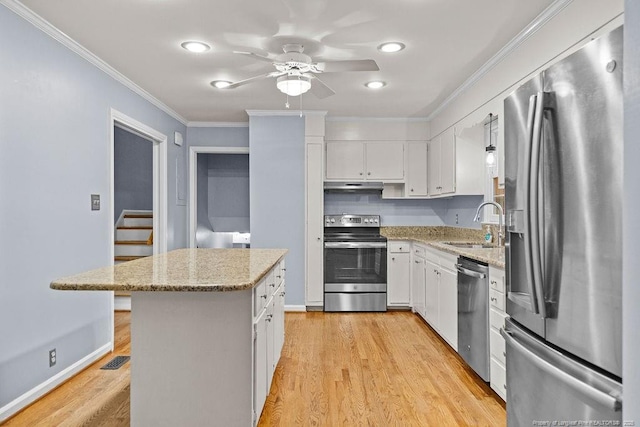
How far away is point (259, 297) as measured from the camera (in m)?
2.12

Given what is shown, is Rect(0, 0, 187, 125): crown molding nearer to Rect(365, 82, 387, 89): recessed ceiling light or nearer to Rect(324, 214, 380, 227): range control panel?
Rect(365, 82, 387, 89): recessed ceiling light

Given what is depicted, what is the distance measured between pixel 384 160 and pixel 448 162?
3.14 ft

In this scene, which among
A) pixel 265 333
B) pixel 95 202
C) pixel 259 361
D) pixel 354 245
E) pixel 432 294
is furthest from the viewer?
pixel 354 245

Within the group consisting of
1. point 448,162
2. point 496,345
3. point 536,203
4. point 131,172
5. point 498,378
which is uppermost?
point 131,172

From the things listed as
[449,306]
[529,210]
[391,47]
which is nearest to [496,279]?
[449,306]

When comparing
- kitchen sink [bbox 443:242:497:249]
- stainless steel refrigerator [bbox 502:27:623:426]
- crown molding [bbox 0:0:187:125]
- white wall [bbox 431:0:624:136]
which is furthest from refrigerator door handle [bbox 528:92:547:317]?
crown molding [bbox 0:0:187:125]

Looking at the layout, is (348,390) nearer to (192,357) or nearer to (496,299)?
(496,299)

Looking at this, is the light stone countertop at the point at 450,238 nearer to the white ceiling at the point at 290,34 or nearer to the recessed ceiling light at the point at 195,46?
the white ceiling at the point at 290,34

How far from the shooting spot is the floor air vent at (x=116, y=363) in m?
3.20

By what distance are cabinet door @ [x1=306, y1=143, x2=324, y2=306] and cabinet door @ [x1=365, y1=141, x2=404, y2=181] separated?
700 mm

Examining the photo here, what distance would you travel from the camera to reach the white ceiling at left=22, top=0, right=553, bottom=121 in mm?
2451

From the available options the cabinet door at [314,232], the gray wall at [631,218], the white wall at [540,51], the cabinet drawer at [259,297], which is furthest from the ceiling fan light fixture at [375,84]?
the gray wall at [631,218]

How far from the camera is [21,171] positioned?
2484 millimetres

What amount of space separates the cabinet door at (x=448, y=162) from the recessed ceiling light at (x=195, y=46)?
2.64 m
